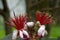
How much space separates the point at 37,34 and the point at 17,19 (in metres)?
0.13

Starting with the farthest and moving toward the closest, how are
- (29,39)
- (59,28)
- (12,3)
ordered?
(59,28)
(12,3)
(29,39)

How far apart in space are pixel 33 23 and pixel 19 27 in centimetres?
8

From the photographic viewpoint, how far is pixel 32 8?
9.07 ft

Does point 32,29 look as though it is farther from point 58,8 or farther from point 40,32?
point 58,8

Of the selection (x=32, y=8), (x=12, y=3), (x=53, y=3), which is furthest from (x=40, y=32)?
(x=12, y=3)

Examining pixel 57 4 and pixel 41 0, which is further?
pixel 57 4

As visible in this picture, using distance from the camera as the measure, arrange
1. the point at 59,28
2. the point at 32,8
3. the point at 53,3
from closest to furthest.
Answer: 1. the point at 32,8
2. the point at 53,3
3. the point at 59,28

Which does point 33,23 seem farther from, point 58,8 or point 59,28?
point 59,28

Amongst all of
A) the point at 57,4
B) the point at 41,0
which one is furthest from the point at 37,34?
the point at 57,4

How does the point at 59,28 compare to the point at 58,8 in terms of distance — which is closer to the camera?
the point at 58,8

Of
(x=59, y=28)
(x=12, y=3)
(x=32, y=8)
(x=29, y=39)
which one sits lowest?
(x=59, y=28)

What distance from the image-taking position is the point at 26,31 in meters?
1.24

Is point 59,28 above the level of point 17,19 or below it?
below

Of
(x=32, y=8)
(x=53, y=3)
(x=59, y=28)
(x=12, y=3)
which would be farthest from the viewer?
(x=59, y=28)
